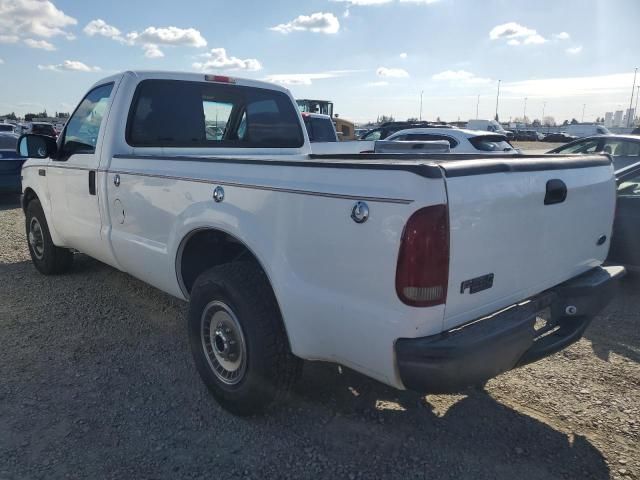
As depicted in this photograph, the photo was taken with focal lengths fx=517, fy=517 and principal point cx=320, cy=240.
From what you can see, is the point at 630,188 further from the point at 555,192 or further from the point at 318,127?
the point at 318,127

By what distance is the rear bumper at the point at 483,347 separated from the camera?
2082 millimetres

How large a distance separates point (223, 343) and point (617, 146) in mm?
6894

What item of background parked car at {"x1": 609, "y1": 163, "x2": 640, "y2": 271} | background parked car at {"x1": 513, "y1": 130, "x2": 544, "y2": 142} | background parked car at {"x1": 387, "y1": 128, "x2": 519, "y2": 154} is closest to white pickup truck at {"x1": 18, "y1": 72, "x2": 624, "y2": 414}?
background parked car at {"x1": 609, "y1": 163, "x2": 640, "y2": 271}

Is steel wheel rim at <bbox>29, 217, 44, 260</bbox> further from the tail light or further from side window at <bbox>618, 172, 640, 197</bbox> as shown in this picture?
side window at <bbox>618, 172, 640, 197</bbox>

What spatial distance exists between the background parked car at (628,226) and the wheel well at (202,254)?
4185 mm

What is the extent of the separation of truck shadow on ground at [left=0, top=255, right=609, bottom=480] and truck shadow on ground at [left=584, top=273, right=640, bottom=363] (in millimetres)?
1368

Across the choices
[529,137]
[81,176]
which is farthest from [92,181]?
[529,137]

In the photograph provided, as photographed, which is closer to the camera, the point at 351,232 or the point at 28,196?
the point at 351,232

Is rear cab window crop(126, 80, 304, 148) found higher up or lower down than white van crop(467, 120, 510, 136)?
higher up

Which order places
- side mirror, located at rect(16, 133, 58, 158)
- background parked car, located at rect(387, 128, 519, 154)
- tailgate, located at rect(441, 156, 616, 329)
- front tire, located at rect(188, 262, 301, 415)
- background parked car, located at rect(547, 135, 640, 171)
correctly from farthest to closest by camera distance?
background parked car, located at rect(387, 128, 519, 154) < background parked car, located at rect(547, 135, 640, 171) < side mirror, located at rect(16, 133, 58, 158) < front tire, located at rect(188, 262, 301, 415) < tailgate, located at rect(441, 156, 616, 329)

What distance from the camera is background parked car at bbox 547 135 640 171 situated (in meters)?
6.74

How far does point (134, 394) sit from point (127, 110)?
213cm

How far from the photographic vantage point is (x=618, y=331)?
14.3 feet

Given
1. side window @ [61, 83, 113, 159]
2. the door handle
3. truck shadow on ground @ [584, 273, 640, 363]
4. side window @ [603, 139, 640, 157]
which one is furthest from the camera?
side window @ [603, 139, 640, 157]
